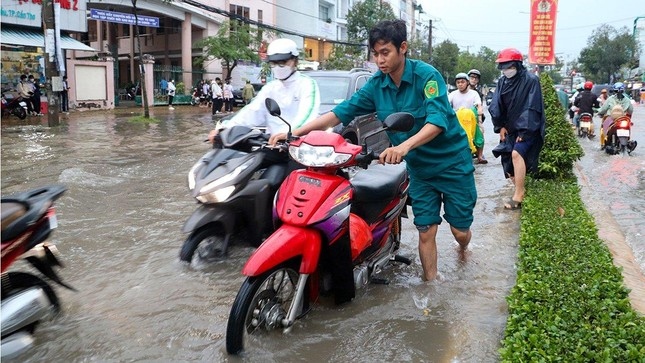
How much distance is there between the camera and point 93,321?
342 cm

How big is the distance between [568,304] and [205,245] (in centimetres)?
247

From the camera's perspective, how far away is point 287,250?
293 centimetres

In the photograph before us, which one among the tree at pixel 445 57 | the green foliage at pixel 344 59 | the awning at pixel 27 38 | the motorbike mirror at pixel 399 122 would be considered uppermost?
the tree at pixel 445 57

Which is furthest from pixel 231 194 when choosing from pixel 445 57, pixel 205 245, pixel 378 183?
pixel 445 57

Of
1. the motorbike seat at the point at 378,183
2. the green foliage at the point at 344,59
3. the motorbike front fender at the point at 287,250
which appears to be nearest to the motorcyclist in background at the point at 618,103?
the motorbike seat at the point at 378,183

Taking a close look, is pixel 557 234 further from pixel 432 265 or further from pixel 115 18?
pixel 115 18

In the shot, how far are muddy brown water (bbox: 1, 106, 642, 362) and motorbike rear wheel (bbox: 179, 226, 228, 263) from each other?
0.10 metres

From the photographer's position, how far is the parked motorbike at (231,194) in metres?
4.02

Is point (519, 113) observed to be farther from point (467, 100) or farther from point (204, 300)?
point (204, 300)

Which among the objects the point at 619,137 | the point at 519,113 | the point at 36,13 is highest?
the point at 36,13

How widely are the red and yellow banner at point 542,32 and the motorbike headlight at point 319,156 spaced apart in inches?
808

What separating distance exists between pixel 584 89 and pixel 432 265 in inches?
503

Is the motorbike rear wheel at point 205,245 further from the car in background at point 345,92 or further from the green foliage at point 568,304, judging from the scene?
the car in background at point 345,92

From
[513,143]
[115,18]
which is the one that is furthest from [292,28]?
[513,143]
